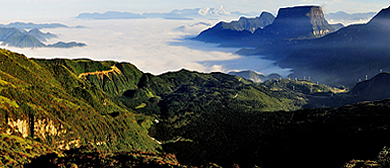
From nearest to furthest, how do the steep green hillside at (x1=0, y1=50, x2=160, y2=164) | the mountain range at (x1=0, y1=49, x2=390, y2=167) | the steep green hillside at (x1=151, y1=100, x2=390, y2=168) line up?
the mountain range at (x1=0, y1=49, x2=390, y2=167) < the steep green hillside at (x1=151, y1=100, x2=390, y2=168) < the steep green hillside at (x1=0, y1=50, x2=160, y2=164)

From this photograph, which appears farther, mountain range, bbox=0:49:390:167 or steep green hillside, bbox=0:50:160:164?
steep green hillside, bbox=0:50:160:164

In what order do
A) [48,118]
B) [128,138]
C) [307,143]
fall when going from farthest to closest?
1. [128,138]
2. [307,143]
3. [48,118]

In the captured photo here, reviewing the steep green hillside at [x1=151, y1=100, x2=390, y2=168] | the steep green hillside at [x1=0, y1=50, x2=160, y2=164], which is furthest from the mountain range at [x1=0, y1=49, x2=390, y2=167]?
the steep green hillside at [x1=151, y1=100, x2=390, y2=168]

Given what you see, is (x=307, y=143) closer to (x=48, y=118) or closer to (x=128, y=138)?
(x=128, y=138)

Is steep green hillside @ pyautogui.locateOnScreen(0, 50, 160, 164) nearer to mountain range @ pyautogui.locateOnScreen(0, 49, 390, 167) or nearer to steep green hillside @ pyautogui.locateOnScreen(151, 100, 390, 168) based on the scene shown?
mountain range @ pyautogui.locateOnScreen(0, 49, 390, 167)

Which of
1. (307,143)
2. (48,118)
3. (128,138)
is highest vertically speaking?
(48,118)

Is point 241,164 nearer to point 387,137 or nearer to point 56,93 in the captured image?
point 387,137

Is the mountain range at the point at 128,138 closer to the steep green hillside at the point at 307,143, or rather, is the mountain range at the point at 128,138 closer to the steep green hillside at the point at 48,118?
the steep green hillside at the point at 48,118

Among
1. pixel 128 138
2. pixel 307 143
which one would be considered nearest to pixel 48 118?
pixel 128 138

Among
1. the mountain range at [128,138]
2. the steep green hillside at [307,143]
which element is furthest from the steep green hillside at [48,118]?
the steep green hillside at [307,143]

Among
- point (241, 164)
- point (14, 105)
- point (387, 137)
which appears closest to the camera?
point (387, 137)

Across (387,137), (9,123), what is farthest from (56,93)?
(387,137)
